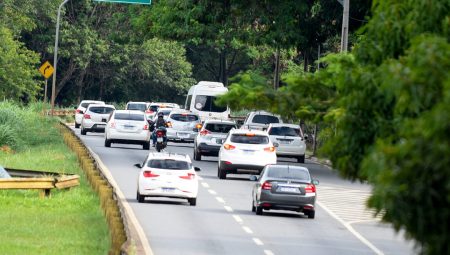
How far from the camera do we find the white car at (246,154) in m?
44.1

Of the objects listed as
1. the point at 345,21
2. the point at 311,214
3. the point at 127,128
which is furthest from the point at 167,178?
the point at 127,128

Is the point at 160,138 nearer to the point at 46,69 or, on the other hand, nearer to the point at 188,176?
the point at 188,176

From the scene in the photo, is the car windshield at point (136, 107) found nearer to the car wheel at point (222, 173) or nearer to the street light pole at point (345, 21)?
the street light pole at point (345, 21)

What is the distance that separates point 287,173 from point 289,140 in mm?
18469

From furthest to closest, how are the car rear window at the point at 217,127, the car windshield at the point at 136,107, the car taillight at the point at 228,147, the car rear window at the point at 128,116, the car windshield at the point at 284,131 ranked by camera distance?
the car windshield at the point at 136,107 → the car rear window at the point at 128,116 → the car windshield at the point at 284,131 → the car rear window at the point at 217,127 → the car taillight at the point at 228,147

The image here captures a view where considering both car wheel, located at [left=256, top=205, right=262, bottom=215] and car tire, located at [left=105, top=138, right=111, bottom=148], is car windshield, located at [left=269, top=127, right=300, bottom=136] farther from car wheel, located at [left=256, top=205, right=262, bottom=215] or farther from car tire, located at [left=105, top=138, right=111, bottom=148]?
car wheel, located at [left=256, top=205, right=262, bottom=215]

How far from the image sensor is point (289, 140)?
53188mm

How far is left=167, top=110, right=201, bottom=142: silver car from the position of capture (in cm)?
6100

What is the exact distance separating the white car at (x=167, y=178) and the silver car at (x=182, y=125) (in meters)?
25.1

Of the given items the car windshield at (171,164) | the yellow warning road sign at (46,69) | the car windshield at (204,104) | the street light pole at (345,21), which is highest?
the street light pole at (345,21)

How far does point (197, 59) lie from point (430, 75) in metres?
108

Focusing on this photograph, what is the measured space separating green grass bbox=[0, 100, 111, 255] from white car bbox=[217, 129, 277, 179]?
4.50m

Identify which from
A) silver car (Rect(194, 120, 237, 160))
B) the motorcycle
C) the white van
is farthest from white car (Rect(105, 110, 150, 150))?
the white van

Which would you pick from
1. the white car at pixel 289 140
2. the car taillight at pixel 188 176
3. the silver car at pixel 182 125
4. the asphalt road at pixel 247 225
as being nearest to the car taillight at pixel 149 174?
the car taillight at pixel 188 176
